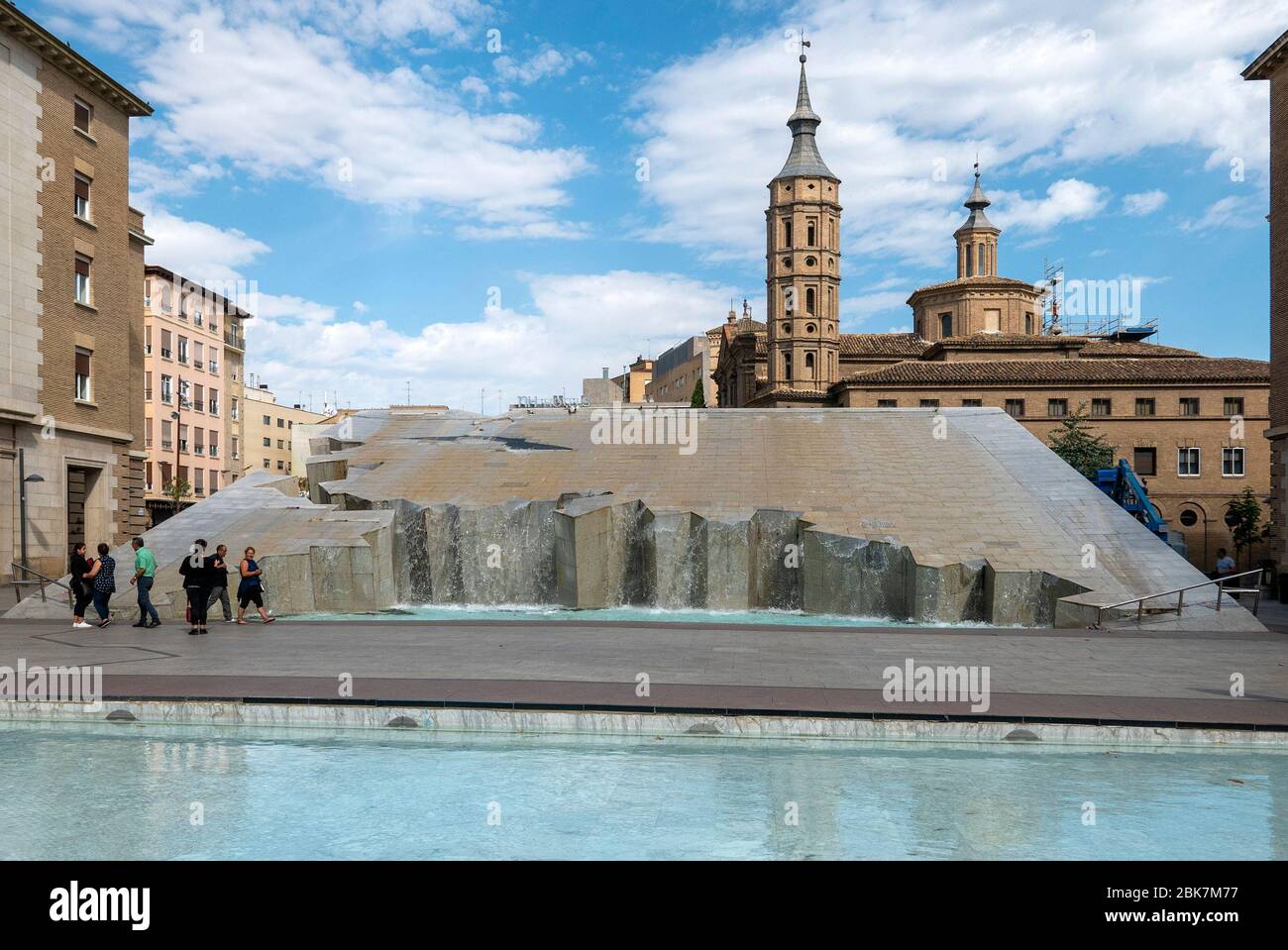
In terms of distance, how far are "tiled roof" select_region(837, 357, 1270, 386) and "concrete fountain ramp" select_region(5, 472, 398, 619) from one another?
142ft

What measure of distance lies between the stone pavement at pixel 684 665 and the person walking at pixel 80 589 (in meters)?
0.43

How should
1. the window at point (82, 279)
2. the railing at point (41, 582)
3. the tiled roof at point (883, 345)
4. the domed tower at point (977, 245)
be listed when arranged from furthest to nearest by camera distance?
the domed tower at point (977, 245) < the tiled roof at point (883, 345) < the window at point (82, 279) < the railing at point (41, 582)

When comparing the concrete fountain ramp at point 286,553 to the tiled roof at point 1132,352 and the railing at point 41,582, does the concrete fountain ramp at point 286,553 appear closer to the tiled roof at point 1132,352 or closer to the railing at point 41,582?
the railing at point 41,582

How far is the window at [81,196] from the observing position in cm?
2955

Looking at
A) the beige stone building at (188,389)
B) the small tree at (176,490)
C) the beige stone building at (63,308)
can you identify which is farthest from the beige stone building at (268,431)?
the beige stone building at (63,308)

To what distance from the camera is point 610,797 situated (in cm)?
780

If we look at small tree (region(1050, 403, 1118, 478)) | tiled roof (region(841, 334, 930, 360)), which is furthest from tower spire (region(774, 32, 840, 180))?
small tree (region(1050, 403, 1118, 478))

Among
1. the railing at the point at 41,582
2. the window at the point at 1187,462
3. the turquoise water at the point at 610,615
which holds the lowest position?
the turquoise water at the point at 610,615

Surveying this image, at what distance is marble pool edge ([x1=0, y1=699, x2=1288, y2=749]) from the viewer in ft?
30.2

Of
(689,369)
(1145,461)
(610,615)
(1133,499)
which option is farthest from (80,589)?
(689,369)

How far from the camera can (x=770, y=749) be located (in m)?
9.01
